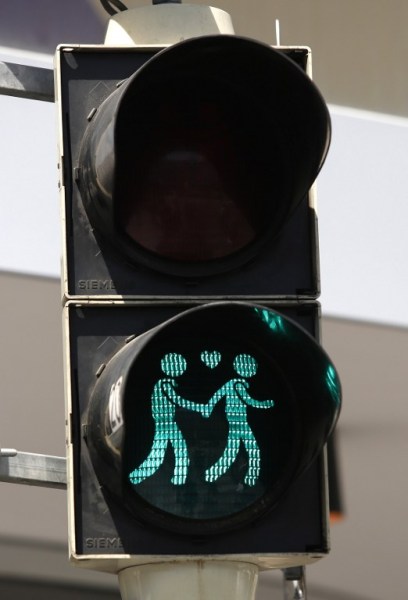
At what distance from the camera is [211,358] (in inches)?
104

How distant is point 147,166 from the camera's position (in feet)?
8.87

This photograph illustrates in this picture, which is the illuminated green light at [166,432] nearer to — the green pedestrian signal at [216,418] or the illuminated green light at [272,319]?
the green pedestrian signal at [216,418]

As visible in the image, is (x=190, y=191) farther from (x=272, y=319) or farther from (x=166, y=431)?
(x=166, y=431)

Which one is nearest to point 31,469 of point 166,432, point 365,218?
point 166,432

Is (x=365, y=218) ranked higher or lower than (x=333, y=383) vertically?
higher

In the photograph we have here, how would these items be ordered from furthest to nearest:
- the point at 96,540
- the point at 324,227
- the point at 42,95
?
the point at 324,227 → the point at 42,95 → the point at 96,540

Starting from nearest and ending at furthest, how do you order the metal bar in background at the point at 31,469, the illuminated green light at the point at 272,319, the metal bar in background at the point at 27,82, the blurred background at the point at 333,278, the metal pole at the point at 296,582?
the illuminated green light at the point at 272,319 → the metal bar in background at the point at 27,82 → the metal bar in background at the point at 31,469 → the metal pole at the point at 296,582 → the blurred background at the point at 333,278

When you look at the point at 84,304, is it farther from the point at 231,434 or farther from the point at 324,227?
the point at 324,227

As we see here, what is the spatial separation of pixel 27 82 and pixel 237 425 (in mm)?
784

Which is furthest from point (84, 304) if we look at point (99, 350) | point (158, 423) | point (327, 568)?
point (327, 568)

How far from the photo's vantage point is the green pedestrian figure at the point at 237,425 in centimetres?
260

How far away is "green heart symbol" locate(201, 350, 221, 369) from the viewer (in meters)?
2.64

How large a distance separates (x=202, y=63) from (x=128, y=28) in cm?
36

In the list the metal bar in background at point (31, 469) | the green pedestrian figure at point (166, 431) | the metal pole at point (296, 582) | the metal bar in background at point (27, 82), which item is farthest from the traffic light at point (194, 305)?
the metal pole at point (296, 582)
